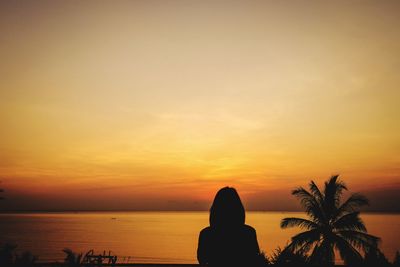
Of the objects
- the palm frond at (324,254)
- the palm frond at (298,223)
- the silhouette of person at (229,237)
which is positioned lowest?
the palm frond at (324,254)

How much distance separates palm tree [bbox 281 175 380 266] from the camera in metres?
21.1

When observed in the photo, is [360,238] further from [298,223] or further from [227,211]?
[227,211]

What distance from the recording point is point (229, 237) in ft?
12.1

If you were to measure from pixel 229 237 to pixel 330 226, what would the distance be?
2073 centimetres

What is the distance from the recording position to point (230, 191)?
376 centimetres

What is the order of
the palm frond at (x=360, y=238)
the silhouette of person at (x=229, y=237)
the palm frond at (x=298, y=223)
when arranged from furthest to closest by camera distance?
the palm frond at (x=298, y=223)
the palm frond at (x=360, y=238)
the silhouette of person at (x=229, y=237)

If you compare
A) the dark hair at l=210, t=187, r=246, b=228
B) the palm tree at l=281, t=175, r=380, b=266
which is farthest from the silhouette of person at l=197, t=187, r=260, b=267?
the palm tree at l=281, t=175, r=380, b=266

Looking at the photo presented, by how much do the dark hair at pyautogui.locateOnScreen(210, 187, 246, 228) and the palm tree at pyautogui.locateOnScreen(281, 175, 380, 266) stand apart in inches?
740

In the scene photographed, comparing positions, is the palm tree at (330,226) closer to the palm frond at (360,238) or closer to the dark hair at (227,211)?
the palm frond at (360,238)

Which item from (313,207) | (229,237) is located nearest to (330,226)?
(313,207)

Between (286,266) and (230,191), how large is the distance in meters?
9.95

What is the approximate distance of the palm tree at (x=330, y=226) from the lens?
21.1m

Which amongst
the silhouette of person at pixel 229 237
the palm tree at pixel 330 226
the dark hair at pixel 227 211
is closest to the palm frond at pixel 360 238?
the palm tree at pixel 330 226

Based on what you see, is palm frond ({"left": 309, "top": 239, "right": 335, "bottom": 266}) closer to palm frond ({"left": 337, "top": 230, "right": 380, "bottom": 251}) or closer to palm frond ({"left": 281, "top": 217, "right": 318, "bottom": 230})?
palm frond ({"left": 337, "top": 230, "right": 380, "bottom": 251})
